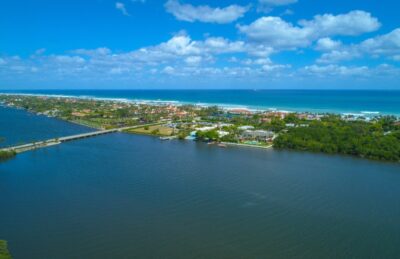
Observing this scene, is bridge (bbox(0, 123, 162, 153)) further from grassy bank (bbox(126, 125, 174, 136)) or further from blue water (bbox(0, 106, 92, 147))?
grassy bank (bbox(126, 125, 174, 136))

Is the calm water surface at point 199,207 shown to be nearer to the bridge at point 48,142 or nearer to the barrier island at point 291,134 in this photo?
the barrier island at point 291,134

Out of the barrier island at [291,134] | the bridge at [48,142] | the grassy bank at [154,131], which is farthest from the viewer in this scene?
the grassy bank at [154,131]

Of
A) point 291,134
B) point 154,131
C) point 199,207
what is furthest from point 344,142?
point 154,131

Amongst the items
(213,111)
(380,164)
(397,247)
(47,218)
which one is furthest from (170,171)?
(213,111)

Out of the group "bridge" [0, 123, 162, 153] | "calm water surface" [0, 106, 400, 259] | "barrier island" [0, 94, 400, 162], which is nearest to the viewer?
"calm water surface" [0, 106, 400, 259]

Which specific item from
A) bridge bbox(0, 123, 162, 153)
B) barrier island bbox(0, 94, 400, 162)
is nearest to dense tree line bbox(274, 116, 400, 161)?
barrier island bbox(0, 94, 400, 162)

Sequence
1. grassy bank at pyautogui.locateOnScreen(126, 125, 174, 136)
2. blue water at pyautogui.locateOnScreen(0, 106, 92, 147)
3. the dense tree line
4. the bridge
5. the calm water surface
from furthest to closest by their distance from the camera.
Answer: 1. grassy bank at pyautogui.locateOnScreen(126, 125, 174, 136)
2. blue water at pyautogui.locateOnScreen(0, 106, 92, 147)
3. the bridge
4. the dense tree line
5. the calm water surface

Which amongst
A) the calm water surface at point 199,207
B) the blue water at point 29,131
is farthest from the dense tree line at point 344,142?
the blue water at point 29,131

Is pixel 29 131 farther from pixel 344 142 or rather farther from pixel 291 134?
pixel 344 142

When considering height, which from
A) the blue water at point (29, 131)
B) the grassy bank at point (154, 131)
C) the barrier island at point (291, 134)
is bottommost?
the blue water at point (29, 131)

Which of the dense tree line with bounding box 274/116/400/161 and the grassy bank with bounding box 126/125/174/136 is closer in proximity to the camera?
the dense tree line with bounding box 274/116/400/161
